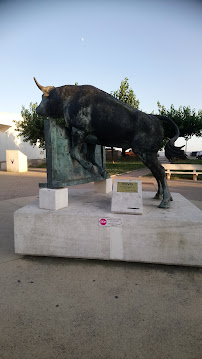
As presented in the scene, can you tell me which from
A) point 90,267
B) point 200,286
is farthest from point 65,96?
point 200,286

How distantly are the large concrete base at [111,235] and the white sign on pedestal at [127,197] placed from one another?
11 centimetres

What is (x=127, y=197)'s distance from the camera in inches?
123

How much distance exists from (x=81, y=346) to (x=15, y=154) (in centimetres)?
1559

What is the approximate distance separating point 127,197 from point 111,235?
0.57 metres

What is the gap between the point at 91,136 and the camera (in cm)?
353

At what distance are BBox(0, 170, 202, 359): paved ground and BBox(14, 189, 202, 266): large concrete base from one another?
16 cm

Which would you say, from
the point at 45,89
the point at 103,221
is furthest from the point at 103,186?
the point at 45,89

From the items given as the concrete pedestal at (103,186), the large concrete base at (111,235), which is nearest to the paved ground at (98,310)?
the large concrete base at (111,235)

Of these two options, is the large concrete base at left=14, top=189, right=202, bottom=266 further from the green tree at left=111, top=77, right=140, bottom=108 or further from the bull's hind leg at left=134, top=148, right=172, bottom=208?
the green tree at left=111, top=77, right=140, bottom=108

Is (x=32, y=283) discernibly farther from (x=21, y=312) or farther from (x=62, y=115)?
(x=62, y=115)

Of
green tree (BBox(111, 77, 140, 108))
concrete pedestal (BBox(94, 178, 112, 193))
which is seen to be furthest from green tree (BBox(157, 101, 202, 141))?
concrete pedestal (BBox(94, 178, 112, 193))

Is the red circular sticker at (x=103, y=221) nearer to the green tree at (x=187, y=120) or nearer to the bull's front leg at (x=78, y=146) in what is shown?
the bull's front leg at (x=78, y=146)

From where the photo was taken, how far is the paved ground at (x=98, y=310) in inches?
64.3

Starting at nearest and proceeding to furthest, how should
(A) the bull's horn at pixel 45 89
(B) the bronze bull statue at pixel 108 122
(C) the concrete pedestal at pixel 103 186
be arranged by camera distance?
(B) the bronze bull statue at pixel 108 122
(A) the bull's horn at pixel 45 89
(C) the concrete pedestal at pixel 103 186
